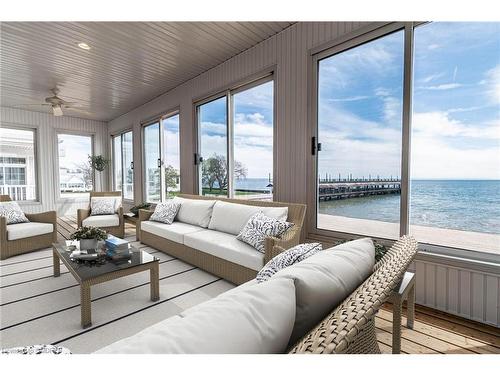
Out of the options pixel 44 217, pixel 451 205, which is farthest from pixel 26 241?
pixel 451 205

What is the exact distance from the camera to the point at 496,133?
2.01 meters

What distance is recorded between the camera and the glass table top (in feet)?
6.64

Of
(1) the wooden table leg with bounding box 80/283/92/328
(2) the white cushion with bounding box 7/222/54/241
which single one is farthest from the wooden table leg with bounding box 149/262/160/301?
(2) the white cushion with bounding box 7/222/54/241

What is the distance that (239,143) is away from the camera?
3.99m

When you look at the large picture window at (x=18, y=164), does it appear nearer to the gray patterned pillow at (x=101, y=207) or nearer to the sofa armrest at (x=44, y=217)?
the gray patterned pillow at (x=101, y=207)

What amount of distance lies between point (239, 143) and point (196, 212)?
128 centimetres

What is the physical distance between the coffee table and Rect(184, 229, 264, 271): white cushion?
2.12 feet

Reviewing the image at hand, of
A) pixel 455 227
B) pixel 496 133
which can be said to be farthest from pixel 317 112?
pixel 455 227

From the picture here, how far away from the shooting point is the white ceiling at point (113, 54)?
2.99m

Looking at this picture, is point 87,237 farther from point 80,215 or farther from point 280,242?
point 80,215

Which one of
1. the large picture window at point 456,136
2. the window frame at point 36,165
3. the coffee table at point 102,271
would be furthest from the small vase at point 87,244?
the window frame at point 36,165

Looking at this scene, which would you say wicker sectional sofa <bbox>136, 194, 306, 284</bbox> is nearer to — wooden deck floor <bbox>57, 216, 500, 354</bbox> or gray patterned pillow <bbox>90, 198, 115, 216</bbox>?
wooden deck floor <bbox>57, 216, 500, 354</bbox>
